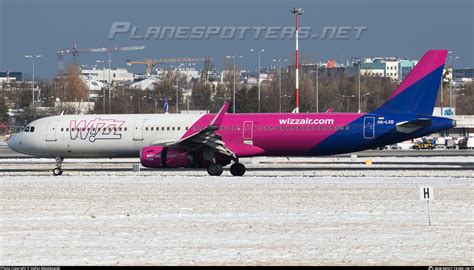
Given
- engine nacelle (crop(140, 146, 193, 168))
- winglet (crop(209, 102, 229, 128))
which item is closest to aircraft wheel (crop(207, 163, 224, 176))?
engine nacelle (crop(140, 146, 193, 168))

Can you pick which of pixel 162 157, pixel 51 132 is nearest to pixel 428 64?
pixel 162 157

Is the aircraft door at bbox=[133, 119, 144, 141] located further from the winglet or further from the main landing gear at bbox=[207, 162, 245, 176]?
the winglet

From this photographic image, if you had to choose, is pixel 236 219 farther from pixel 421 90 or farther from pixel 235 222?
pixel 421 90

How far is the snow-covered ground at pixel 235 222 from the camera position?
19.4 metres

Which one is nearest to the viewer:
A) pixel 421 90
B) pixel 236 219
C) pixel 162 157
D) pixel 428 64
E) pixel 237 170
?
pixel 236 219

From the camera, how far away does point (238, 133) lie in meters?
46.3

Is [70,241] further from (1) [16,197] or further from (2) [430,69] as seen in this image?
(2) [430,69]

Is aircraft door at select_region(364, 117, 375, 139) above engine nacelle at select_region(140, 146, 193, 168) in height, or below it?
above

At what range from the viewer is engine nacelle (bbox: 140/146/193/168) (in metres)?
43.6

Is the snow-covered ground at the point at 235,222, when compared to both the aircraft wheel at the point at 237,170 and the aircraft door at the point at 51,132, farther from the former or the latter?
the aircraft door at the point at 51,132

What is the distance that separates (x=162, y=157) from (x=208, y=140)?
7.57 ft

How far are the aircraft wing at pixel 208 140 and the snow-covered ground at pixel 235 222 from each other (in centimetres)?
398

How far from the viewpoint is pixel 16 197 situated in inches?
1309

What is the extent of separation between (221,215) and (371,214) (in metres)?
4.18
